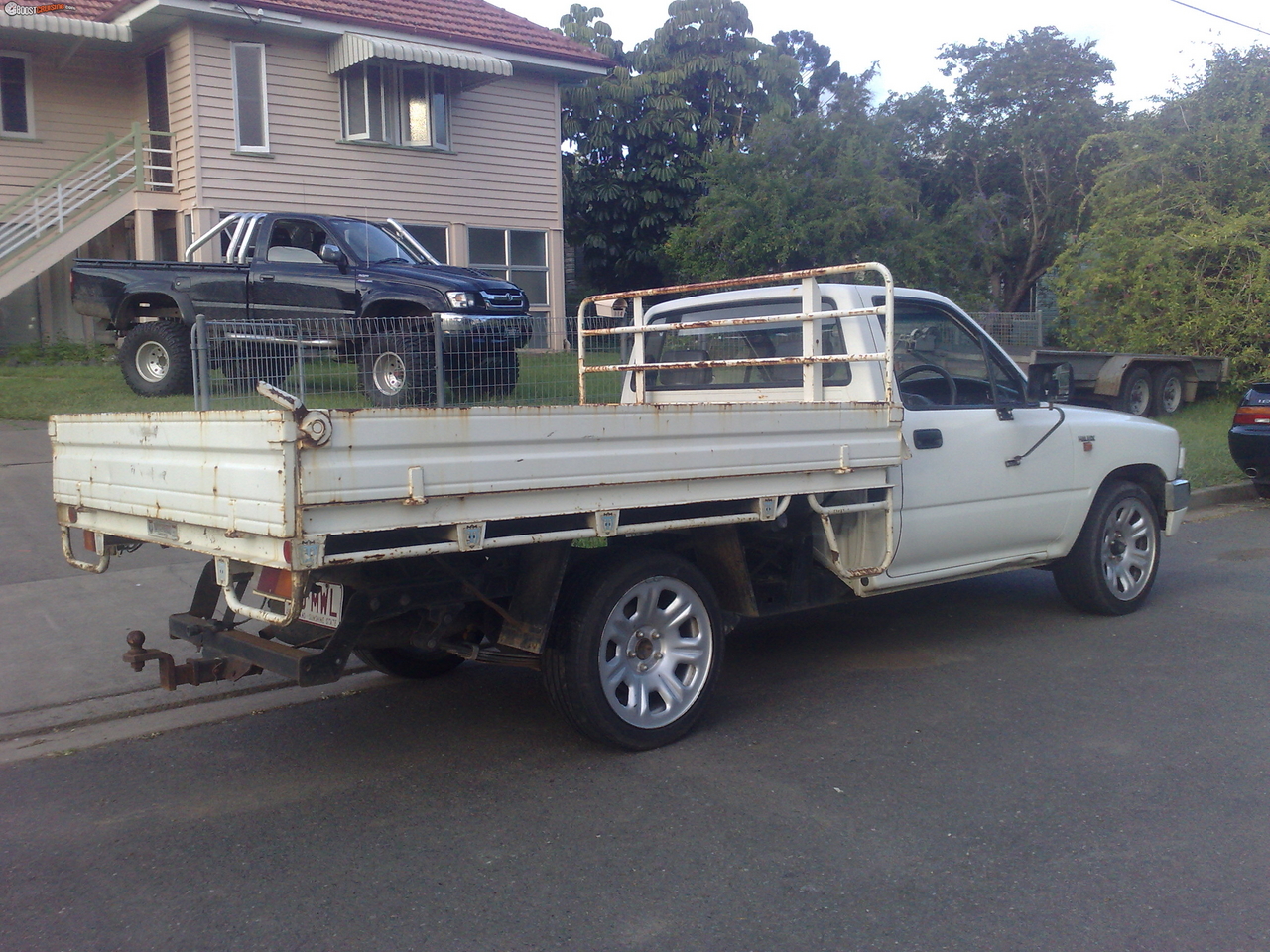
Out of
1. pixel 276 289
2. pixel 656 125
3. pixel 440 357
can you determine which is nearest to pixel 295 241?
pixel 276 289

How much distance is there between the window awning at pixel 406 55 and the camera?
680 inches

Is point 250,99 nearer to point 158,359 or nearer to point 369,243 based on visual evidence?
point 369,243

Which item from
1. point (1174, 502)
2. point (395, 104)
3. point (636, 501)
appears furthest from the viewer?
point (395, 104)

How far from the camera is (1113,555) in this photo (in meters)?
7.04

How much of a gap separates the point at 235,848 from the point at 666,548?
2.10 metres

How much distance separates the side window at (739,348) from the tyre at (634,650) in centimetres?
155

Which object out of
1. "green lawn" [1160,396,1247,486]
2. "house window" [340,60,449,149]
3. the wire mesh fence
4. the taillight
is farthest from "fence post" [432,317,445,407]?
"house window" [340,60,449,149]

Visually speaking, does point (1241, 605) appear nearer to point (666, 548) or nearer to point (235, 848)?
point (666, 548)

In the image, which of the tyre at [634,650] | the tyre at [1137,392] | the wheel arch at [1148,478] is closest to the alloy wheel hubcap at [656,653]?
the tyre at [634,650]

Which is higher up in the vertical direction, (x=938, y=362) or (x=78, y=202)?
(x=78, y=202)

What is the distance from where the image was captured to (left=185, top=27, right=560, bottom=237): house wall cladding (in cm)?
1725

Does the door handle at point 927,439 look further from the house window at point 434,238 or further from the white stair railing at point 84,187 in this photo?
the white stair railing at point 84,187

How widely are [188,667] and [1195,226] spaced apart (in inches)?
706

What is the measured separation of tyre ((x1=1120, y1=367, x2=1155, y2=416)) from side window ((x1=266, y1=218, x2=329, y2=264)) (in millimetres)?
11513
